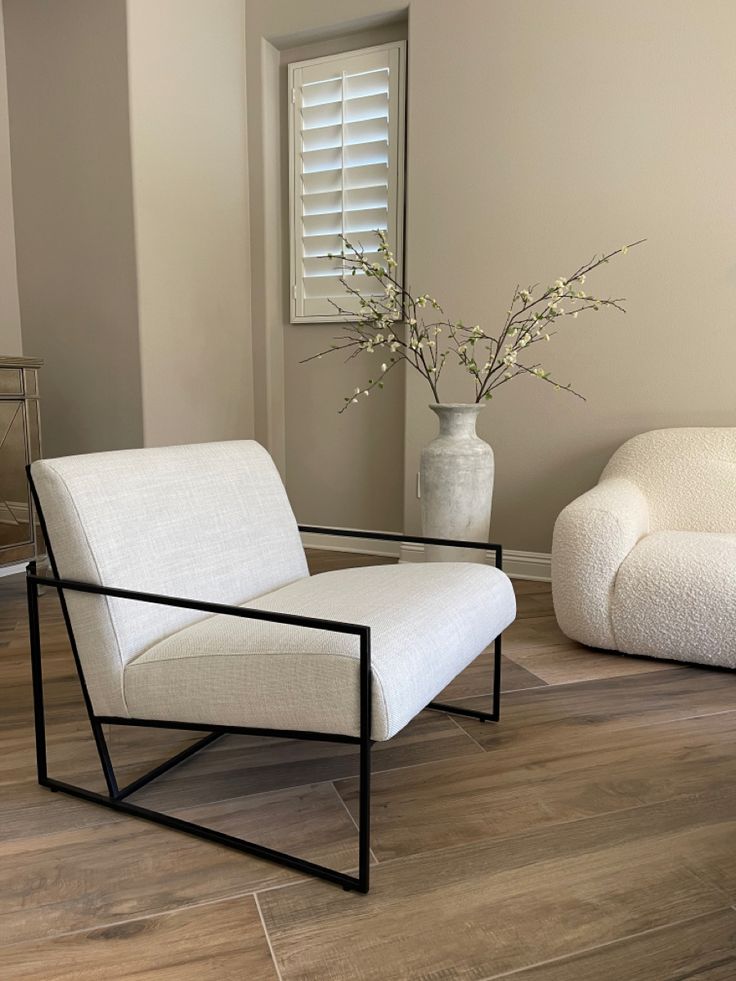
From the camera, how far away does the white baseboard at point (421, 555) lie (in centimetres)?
352

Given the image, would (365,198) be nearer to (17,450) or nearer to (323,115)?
(323,115)

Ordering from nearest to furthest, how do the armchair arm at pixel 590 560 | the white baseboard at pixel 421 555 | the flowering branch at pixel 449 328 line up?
the armchair arm at pixel 590 560, the flowering branch at pixel 449 328, the white baseboard at pixel 421 555

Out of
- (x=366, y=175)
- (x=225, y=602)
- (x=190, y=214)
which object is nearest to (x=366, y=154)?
(x=366, y=175)

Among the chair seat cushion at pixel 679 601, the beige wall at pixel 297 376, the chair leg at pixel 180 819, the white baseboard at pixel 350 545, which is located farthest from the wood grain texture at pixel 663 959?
the beige wall at pixel 297 376

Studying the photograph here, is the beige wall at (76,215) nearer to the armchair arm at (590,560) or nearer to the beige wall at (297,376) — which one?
the beige wall at (297,376)

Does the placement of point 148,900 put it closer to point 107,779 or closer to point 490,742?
point 107,779

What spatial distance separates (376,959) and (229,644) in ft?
1.86

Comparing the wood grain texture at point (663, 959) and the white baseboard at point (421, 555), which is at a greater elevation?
the wood grain texture at point (663, 959)

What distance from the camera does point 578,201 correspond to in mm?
3256

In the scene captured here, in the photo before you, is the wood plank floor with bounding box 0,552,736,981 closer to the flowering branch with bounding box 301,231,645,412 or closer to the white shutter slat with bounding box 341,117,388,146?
the flowering branch with bounding box 301,231,645,412

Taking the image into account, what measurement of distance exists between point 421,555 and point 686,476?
1.26 metres

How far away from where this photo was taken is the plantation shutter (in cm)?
370

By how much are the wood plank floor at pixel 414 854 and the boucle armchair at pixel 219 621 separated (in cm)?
8

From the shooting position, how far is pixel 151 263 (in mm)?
3498
